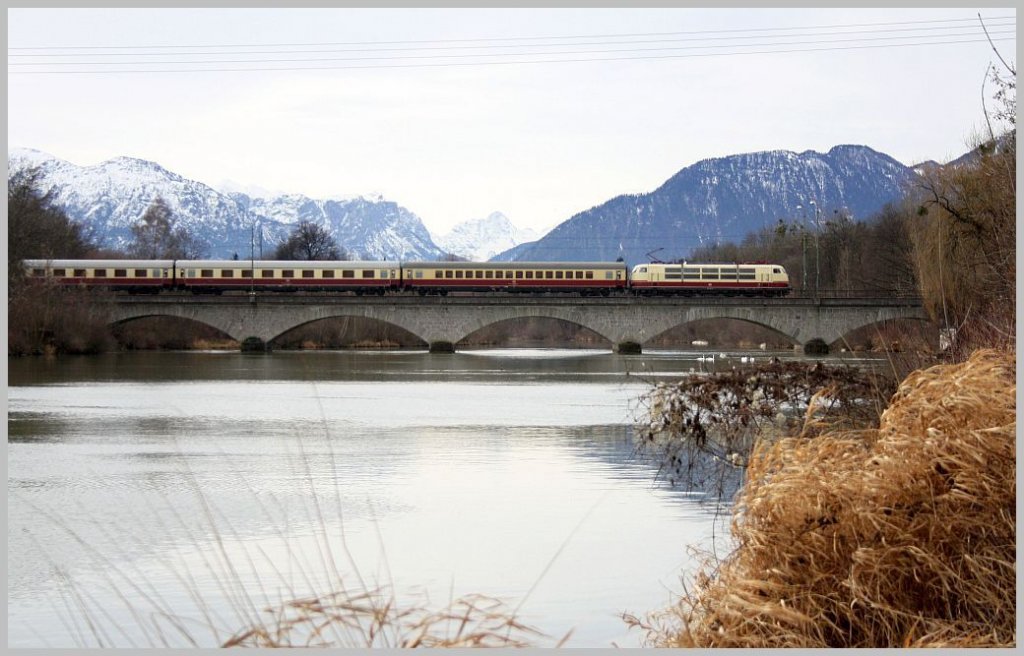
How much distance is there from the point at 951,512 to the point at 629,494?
7.08m

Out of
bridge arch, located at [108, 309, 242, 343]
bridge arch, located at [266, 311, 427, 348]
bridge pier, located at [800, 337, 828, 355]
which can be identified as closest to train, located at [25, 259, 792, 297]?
bridge arch, located at [108, 309, 242, 343]

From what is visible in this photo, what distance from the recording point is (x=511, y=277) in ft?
246

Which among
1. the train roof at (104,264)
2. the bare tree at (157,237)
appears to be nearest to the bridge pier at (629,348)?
the train roof at (104,264)

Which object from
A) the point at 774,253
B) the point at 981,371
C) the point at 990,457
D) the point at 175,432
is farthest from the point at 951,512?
the point at 774,253

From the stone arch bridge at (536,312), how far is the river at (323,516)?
138 feet

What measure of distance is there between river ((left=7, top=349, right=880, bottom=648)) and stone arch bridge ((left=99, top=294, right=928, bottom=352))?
1650 inches

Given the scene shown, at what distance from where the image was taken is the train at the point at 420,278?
74.2 metres

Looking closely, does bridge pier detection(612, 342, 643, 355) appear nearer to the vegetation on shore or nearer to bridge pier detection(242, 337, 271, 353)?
bridge pier detection(242, 337, 271, 353)

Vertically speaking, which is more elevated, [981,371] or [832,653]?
[981,371]

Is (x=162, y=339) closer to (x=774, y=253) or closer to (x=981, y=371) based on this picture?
(x=774, y=253)

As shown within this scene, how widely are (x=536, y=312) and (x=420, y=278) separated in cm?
756

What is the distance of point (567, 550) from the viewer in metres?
12.3

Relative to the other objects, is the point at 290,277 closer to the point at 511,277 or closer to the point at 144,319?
the point at 144,319

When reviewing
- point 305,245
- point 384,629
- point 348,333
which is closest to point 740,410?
point 384,629
